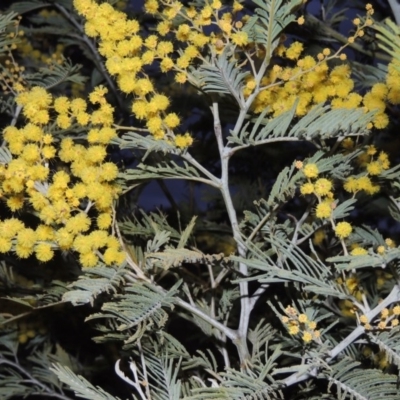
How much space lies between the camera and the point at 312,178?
0.47m

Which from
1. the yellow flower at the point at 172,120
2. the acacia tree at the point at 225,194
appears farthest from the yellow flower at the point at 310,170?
the yellow flower at the point at 172,120

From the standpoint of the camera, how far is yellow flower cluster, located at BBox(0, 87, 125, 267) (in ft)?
1.48

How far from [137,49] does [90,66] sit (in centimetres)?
57

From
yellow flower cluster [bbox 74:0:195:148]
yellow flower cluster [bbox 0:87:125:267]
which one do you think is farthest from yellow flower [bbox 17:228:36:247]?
yellow flower cluster [bbox 74:0:195:148]

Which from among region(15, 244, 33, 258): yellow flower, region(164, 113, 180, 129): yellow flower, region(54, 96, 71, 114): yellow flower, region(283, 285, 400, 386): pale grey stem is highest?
region(54, 96, 71, 114): yellow flower

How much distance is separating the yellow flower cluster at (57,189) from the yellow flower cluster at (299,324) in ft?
0.42

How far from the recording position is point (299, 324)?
45 cm

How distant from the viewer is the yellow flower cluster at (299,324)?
43 centimetres

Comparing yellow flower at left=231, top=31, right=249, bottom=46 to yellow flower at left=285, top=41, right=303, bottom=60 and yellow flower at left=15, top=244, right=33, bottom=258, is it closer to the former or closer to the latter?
yellow flower at left=285, top=41, right=303, bottom=60

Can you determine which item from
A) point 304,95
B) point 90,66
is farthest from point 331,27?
point 90,66

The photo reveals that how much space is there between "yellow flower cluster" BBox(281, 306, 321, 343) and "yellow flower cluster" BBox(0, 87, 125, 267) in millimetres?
128

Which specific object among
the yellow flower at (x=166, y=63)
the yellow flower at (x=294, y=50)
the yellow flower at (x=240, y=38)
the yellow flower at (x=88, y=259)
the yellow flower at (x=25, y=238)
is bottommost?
the yellow flower at (x=88, y=259)

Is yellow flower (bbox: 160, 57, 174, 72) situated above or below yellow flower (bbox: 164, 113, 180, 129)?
above

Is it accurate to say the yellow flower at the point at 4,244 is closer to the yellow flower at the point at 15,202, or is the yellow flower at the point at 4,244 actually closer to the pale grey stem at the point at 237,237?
the yellow flower at the point at 15,202
